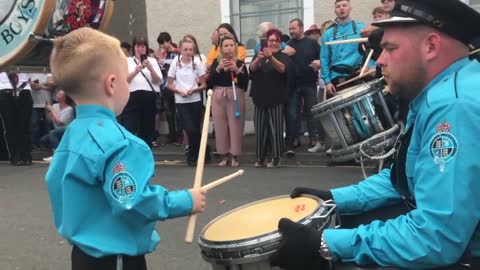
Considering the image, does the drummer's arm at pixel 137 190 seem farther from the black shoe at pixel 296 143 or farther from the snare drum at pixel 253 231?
the black shoe at pixel 296 143

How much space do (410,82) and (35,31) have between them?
2.29 metres

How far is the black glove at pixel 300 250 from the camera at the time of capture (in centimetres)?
175

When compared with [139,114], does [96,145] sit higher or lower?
higher

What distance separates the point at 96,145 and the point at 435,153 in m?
1.14

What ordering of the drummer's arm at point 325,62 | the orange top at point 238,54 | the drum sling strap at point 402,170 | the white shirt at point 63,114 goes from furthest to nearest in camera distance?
the white shirt at point 63,114, the orange top at point 238,54, the drummer's arm at point 325,62, the drum sling strap at point 402,170

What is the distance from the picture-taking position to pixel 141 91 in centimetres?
764

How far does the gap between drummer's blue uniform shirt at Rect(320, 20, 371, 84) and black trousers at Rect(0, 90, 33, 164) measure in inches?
166

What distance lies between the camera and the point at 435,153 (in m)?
1.64

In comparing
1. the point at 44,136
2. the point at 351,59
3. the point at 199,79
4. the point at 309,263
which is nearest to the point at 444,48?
the point at 309,263

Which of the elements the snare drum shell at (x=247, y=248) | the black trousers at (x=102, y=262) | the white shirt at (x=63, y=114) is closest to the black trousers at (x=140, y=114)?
the white shirt at (x=63, y=114)

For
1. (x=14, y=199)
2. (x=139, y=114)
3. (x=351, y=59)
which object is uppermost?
(x=351, y=59)

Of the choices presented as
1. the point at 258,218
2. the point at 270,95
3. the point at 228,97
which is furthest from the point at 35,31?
the point at 228,97

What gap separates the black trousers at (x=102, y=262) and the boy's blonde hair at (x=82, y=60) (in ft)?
2.00

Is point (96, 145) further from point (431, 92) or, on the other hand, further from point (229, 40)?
point (229, 40)
